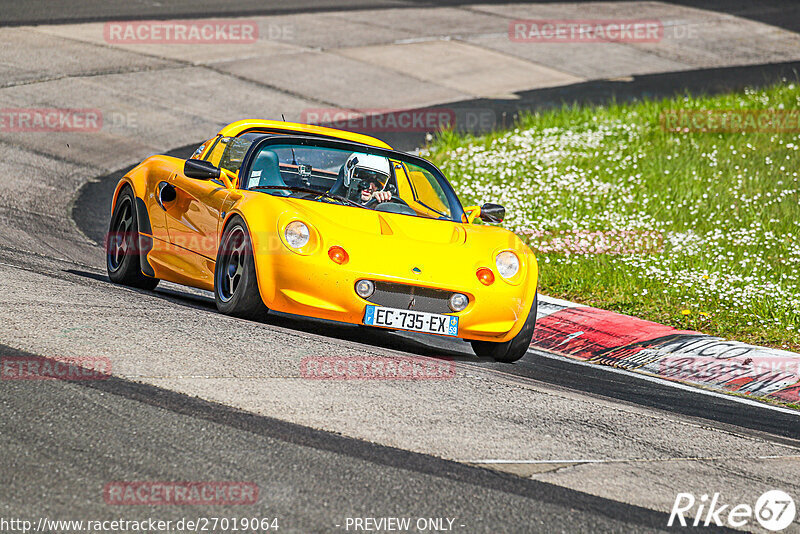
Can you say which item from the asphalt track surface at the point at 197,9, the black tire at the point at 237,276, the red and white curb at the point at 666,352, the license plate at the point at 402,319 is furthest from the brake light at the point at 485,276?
the asphalt track surface at the point at 197,9

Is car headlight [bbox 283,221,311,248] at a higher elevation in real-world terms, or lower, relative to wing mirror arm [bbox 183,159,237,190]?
lower

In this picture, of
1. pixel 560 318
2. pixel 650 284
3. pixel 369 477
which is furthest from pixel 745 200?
pixel 369 477

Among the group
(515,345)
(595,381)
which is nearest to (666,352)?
(595,381)

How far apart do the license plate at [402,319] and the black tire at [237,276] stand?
2.42 feet

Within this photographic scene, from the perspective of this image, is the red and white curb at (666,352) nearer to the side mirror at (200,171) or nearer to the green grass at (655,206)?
the green grass at (655,206)

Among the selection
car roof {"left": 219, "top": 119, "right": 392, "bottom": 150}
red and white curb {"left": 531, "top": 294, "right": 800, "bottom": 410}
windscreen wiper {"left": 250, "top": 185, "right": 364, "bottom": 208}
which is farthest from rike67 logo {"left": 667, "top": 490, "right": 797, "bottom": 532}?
car roof {"left": 219, "top": 119, "right": 392, "bottom": 150}

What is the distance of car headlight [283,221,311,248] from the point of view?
700cm

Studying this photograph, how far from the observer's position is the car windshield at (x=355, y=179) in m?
8.00

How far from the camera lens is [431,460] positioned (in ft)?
15.6

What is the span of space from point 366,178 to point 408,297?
5.32 ft

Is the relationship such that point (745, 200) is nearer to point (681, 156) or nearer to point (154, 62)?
point (681, 156)

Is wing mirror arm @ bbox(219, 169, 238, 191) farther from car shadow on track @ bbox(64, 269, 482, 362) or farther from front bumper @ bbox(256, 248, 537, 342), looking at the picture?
front bumper @ bbox(256, 248, 537, 342)

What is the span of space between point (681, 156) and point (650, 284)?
17.7 feet

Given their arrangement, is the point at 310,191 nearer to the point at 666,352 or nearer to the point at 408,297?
the point at 408,297
